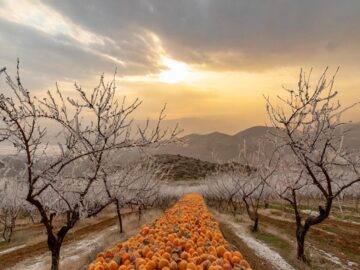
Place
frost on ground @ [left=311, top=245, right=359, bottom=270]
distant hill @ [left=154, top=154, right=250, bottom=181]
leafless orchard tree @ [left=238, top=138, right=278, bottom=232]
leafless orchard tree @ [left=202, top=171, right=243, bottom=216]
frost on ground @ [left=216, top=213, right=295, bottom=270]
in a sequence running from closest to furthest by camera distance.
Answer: frost on ground @ [left=311, top=245, right=359, bottom=270]
frost on ground @ [left=216, top=213, right=295, bottom=270]
leafless orchard tree @ [left=238, top=138, right=278, bottom=232]
leafless orchard tree @ [left=202, top=171, right=243, bottom=216]
distant hill @ [left=154, top=154, right=250, bottom=181]

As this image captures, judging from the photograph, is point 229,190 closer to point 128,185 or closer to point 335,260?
point 335,260

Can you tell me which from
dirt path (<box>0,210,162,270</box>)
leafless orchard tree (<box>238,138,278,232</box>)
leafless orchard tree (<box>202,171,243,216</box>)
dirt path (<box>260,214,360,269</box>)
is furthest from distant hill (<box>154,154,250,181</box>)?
dirt path (<box>0,210,162,270</box>)

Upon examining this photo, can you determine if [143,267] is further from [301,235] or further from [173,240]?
[301,235]

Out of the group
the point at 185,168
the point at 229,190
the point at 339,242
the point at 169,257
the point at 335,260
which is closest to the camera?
the point at 169,257

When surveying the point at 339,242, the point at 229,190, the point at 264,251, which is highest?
the point at 229,190

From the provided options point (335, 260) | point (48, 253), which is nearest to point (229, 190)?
point (48, 253)

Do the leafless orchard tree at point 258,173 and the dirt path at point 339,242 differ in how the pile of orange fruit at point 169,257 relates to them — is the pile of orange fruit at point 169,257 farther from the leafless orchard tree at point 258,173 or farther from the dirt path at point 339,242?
the dirt path at point 339,242

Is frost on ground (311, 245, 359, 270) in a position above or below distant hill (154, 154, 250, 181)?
below

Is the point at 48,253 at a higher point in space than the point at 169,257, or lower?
lower

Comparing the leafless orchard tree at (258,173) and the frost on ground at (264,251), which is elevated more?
the leafless orchard tree at (258,173)

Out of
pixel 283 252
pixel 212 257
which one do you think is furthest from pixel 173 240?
pixel 283 252

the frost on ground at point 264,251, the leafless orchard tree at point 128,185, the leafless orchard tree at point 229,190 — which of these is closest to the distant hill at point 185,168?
the leafless orchard tree at point 229,190

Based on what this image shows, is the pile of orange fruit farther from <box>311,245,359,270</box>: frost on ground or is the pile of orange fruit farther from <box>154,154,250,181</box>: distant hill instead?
<box>154,154,250,181</box>: distant hill

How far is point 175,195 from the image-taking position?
307 ft
